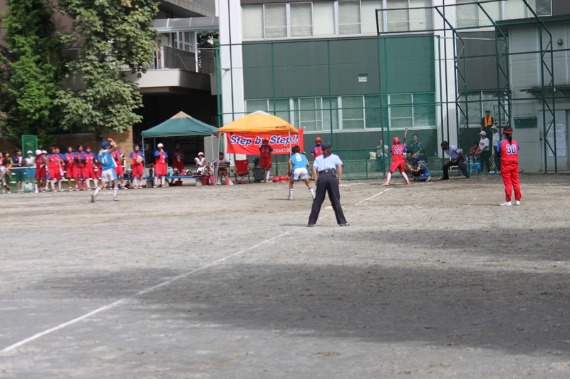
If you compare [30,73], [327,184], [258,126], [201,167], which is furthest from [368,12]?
[327,184]

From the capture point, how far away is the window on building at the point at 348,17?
175 feet

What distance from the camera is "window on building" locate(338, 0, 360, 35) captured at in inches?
2101

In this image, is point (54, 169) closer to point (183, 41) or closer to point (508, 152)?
point (183, 41)

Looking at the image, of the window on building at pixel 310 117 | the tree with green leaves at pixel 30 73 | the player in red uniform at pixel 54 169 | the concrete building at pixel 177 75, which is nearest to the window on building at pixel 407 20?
the window on building at pixel 310 117

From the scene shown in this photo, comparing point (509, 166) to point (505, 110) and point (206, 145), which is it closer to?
point (505, 110)

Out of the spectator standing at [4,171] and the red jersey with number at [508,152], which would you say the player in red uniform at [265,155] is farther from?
the red jersey with number at [508,152]

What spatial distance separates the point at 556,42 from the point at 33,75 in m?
24.6

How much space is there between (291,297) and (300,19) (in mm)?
42056

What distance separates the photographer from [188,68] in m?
63.3

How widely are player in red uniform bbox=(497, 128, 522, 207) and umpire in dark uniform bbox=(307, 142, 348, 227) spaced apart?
19.4ft

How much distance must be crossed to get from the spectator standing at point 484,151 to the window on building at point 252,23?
41.7 feet

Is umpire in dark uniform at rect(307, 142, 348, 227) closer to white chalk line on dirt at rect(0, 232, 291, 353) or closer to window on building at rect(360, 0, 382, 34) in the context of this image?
white chalk line on dirt at rect(0, 232, 291, 353)

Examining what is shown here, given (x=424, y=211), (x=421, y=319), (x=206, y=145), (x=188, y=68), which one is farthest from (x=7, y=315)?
(x=188, y=68)

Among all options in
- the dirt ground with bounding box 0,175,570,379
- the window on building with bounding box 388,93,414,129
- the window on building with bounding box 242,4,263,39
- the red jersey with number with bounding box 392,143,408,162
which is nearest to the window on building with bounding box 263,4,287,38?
the window on building with bounding box 242,4,263,39
